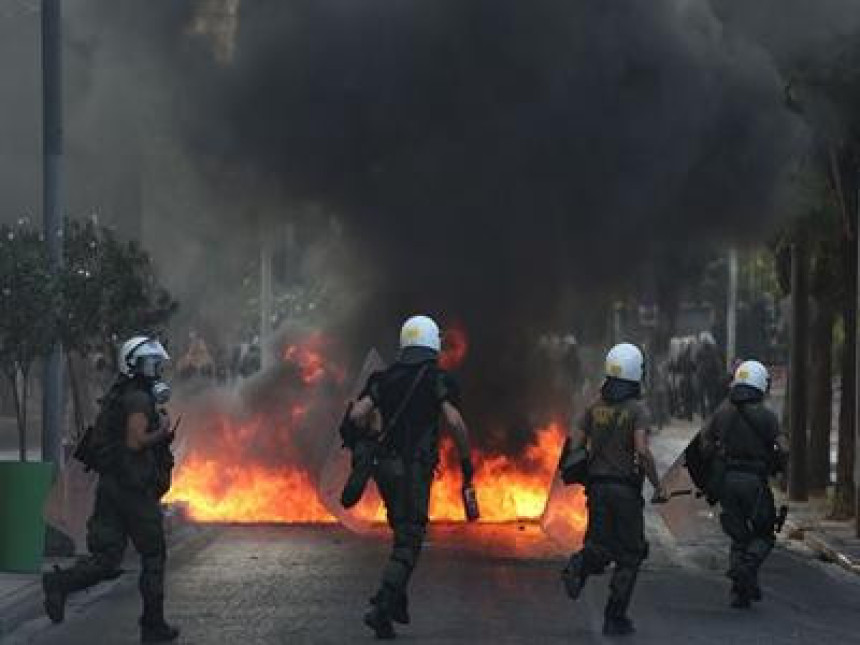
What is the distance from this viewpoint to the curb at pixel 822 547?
51.6ft

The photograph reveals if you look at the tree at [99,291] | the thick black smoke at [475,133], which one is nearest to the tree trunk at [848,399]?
the thick black smoke at [475,133]

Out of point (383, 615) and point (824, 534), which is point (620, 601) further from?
point (824, 534)

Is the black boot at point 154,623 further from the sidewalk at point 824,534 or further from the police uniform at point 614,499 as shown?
the sidewalk at point 824,534

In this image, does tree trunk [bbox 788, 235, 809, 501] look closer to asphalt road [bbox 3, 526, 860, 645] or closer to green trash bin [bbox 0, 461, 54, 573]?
asphalt road [bbox 3, 526, 860, 645]

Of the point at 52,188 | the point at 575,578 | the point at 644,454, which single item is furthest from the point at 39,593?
the point at 52,188

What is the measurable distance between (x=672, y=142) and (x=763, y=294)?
83.3ft

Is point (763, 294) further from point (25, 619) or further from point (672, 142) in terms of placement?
point (25, 619)

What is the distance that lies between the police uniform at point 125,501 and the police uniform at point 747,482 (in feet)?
12.1

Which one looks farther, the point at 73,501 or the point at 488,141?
the point at 488,141

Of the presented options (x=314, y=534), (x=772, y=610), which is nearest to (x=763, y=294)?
(x=314, y=534)

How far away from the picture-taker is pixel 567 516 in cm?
1633

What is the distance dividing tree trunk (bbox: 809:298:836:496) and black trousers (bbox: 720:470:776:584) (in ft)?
36.6

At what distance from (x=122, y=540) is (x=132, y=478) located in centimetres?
37

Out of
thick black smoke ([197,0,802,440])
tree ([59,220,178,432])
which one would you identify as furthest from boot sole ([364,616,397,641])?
thick black smoke ([197,0,802,440])
